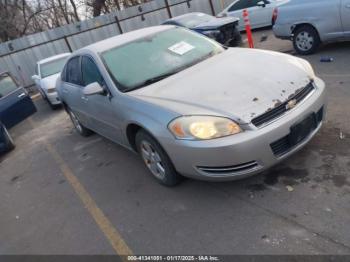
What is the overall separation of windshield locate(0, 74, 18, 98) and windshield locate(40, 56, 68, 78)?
2.80 meters

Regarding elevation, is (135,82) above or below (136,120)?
above

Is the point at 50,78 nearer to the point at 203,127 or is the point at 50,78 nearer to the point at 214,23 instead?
the point at 214,23

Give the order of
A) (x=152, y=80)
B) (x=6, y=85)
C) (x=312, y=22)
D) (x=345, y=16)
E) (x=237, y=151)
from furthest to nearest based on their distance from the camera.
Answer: (x=6, y=85)
(x=312, y=22)
(x=345, y=16)
(x=152, y=80)
(x=237, y=151)

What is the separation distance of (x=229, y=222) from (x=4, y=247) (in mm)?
2494

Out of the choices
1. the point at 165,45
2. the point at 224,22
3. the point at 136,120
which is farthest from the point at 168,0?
the point at 136,120

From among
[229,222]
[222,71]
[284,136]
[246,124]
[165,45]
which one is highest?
[165,45]

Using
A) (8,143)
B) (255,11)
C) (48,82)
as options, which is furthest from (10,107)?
(255,11)

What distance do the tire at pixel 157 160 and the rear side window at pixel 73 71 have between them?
6.36 ft

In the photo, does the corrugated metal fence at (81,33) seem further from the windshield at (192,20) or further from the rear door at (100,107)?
the rear door at (100,107)

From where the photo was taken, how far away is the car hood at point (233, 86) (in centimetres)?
334

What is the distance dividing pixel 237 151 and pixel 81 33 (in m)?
15.8

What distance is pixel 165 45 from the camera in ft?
15.4

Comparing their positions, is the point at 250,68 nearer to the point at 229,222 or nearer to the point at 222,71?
the point at 222,71

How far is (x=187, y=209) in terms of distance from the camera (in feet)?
12.0
